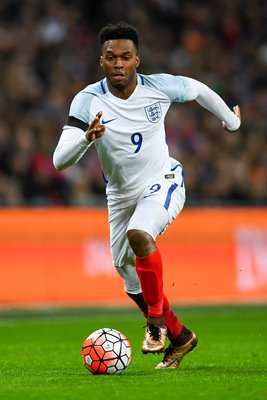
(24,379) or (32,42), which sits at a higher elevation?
(32,42)

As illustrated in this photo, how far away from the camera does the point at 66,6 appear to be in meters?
19.3

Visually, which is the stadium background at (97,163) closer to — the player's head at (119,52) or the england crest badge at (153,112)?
the england crest badge at (153,112)

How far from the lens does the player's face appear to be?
8117mm

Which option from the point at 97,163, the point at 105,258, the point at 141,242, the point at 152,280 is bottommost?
the point at 105,258

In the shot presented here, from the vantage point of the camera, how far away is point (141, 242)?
7.78 m

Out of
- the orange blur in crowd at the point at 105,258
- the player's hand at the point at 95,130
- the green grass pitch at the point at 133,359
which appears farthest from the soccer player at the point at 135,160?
the orange blur in crowd at the point at 105,258

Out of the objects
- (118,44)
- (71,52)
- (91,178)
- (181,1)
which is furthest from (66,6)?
(118,44)

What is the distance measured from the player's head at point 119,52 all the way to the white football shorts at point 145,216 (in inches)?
33.2

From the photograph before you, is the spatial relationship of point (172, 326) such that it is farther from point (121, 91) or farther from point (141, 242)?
point (121, 91)

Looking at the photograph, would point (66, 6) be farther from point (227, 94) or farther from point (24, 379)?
point (24, 379)

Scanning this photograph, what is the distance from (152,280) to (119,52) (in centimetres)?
171

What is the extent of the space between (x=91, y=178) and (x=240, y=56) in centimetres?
526

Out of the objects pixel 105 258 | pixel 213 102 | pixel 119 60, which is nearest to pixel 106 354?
pixel 119 60

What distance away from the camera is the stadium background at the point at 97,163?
15.6 metres
